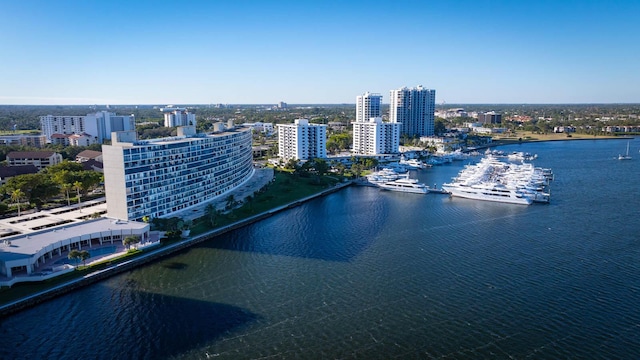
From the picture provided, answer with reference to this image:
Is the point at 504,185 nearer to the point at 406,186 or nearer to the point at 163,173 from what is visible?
the point at 406,186

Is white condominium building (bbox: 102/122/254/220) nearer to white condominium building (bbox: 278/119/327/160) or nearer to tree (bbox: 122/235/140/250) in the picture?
tree (bbox: 122/235/140/250)

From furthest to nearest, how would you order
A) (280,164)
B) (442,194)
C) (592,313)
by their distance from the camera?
(280,164) → (442,194) → (592,313)

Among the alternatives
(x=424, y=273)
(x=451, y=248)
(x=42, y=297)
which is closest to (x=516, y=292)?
(x=424, y=273)

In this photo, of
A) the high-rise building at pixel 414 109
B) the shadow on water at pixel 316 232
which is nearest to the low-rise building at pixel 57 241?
the shadow on water at pixel 316 232

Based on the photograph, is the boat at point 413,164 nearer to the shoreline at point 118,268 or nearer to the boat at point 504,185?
the boat at point 504,185

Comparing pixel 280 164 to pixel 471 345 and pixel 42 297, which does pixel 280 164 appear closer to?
pixel 42 297

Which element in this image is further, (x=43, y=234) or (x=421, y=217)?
(x=421, y=217)
